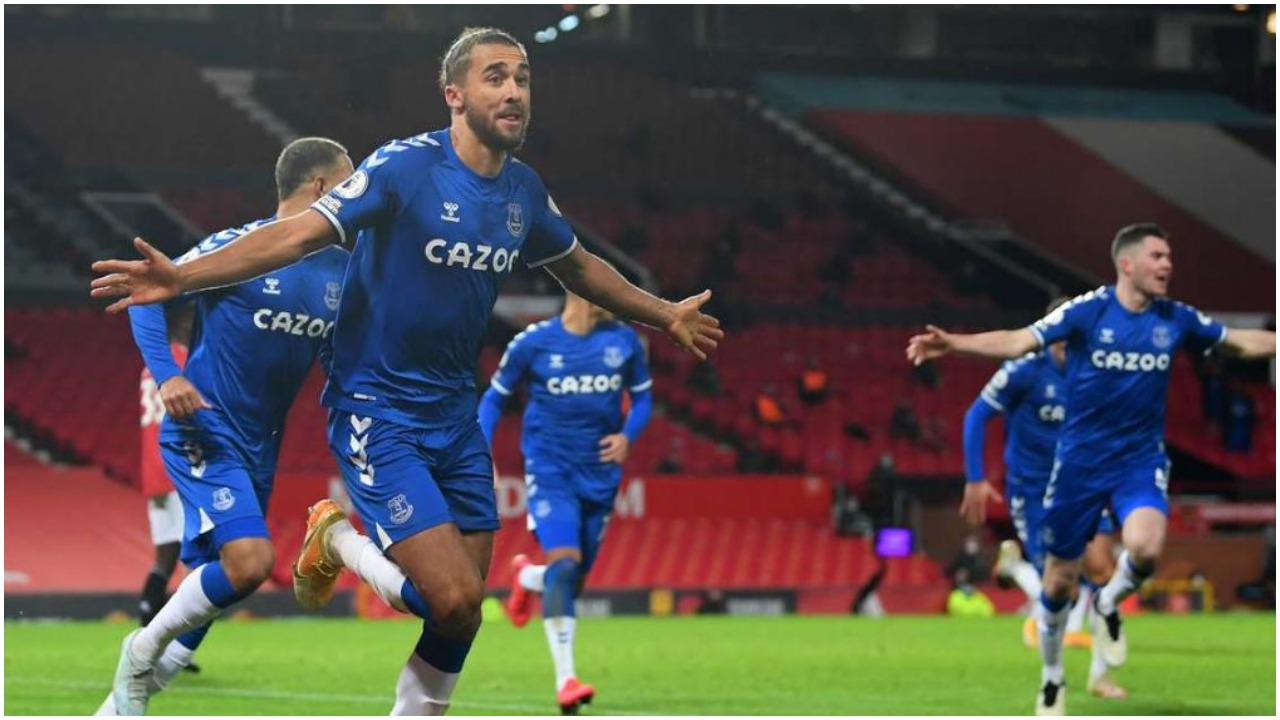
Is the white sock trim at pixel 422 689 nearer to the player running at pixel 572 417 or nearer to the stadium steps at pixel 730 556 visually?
the player running at pixel 572 417

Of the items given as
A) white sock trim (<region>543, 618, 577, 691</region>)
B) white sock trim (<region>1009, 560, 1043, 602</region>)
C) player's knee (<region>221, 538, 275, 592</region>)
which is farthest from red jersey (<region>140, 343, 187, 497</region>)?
white sock trim (<region>1009, 560, 1043, 602</region>)

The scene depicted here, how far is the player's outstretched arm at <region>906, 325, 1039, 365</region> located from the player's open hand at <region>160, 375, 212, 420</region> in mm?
2713

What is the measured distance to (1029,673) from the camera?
1302 cm

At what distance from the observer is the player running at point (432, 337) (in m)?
6.36

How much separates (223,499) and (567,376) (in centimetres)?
438

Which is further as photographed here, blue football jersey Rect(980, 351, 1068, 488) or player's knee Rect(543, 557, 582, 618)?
blue football jersey Rect(980, 351, 1068, 488)

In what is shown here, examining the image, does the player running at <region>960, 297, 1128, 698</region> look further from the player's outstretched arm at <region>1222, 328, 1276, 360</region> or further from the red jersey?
the red jersey

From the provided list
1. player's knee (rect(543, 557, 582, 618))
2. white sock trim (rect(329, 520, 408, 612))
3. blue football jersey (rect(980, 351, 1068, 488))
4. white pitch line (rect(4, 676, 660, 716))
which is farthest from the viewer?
blue football jersey (rect(980, 351, 1068, 488))

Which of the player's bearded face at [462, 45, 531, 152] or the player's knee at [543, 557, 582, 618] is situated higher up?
the player's bearded face at [462, 45, 531, 152]

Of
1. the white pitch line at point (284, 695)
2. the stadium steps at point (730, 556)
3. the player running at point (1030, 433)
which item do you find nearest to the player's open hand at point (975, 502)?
the player running at point (1030, 433)

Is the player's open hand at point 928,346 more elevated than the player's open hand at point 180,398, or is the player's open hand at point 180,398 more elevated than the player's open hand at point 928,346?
the player's open hand at point 180,398

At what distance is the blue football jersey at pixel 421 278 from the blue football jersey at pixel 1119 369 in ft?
14.3

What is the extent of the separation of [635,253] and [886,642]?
52.2ft

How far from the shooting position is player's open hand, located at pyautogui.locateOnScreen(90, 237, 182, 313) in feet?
18.1
